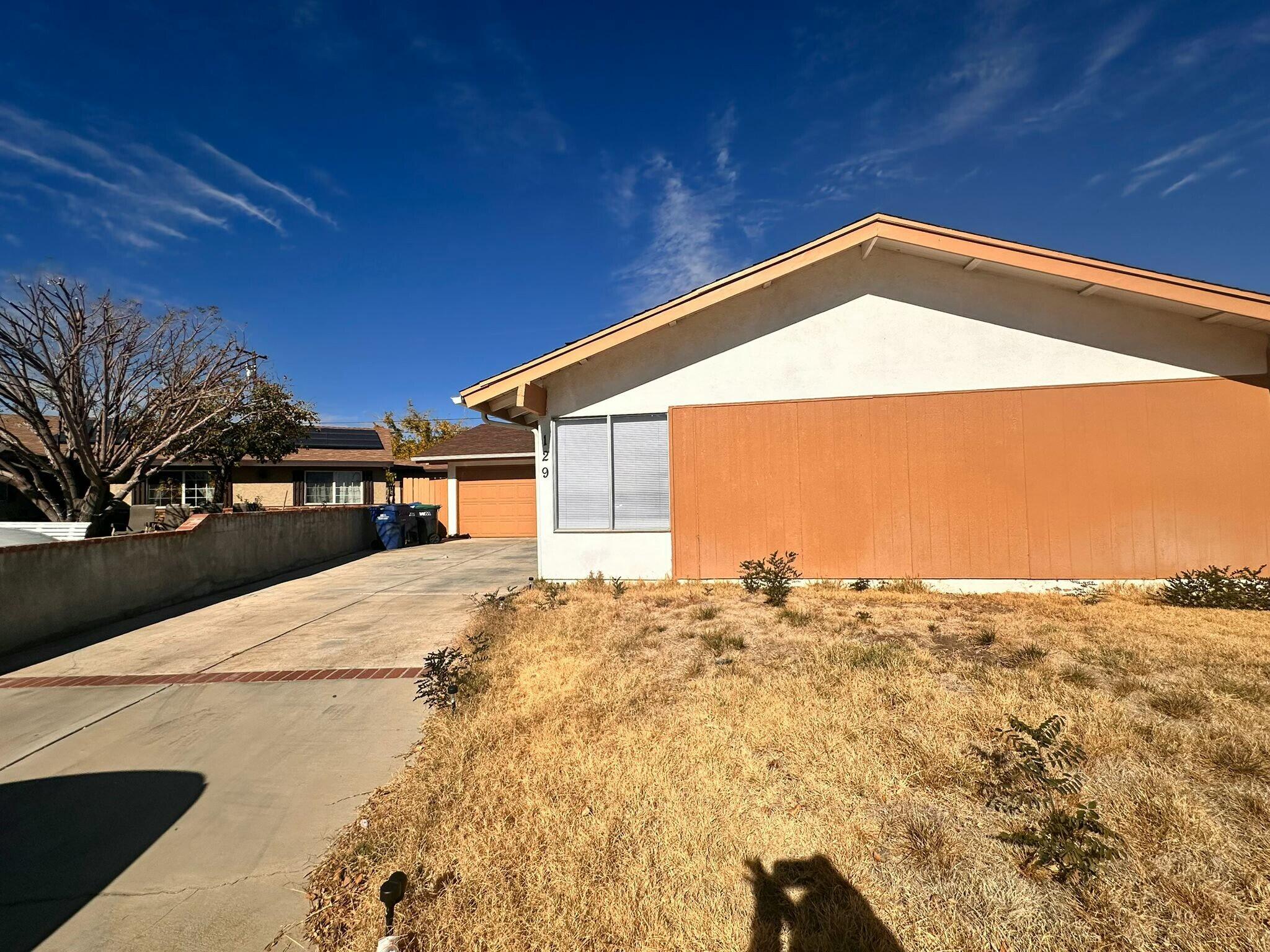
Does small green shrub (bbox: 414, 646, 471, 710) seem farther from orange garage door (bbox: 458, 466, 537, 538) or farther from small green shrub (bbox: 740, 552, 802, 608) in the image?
orange garage door (bbox: 458, 466, 537, 538)

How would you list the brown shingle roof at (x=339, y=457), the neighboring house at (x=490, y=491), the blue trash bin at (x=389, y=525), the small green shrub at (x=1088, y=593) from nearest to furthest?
the small green shrub at (x=1088, y=593) < the blue trash bin at (x=389, y=525) < the neighboring house at (x=490, y=491) < the brown shingle roof at (x=339, y=457)

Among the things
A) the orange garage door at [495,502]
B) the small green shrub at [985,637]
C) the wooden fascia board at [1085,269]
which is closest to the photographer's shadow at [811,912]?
the small green shrub at [985,637]

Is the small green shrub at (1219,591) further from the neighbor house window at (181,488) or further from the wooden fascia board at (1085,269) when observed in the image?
the neighbor house window at (181,488)

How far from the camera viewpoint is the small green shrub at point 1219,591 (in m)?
6.25

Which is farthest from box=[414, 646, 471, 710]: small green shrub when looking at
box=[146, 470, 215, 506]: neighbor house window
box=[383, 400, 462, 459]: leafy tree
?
box=[383, 400, 462, 459]: leafy tree

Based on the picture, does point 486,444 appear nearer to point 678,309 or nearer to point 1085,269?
point 678,309

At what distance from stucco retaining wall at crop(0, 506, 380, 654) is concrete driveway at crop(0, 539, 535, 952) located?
0.42m

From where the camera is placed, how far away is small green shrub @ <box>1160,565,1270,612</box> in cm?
625

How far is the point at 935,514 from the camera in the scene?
769 cm

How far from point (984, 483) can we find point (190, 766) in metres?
8.69

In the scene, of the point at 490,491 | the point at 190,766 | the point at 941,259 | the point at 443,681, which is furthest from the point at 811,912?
the point at 490,491

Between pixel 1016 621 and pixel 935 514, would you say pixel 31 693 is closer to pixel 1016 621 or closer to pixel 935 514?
pixel 1016 621

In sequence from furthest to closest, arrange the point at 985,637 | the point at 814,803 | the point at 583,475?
the point at 583,475 < the point at 985,637 < the point at 814,803

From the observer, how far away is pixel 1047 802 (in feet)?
8.81
